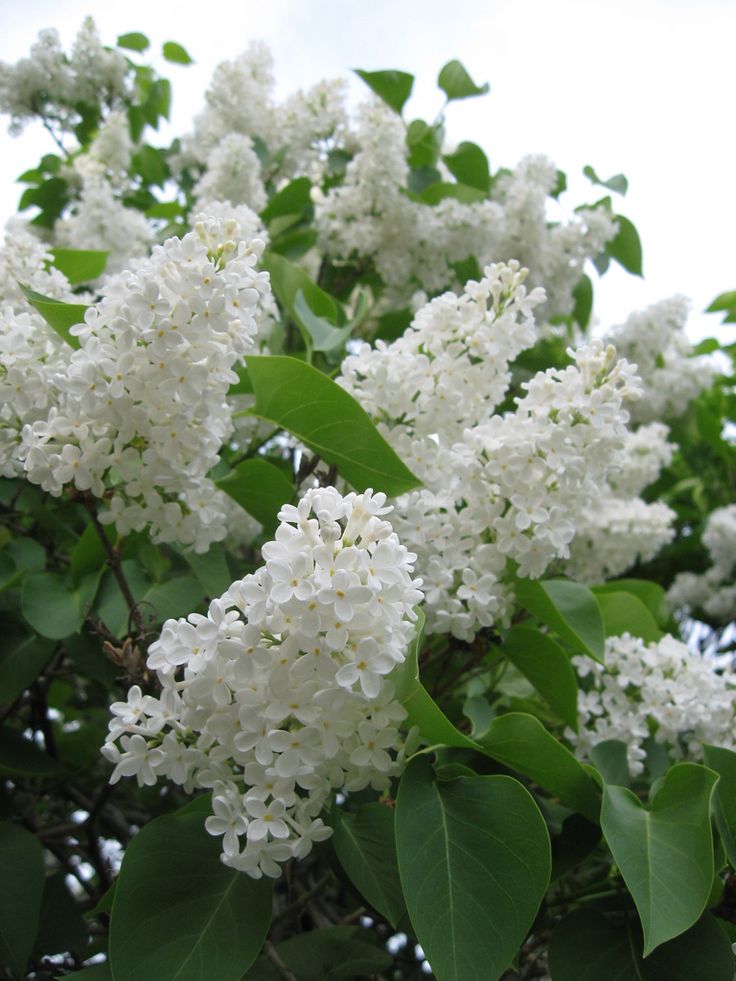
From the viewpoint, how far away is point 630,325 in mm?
2986

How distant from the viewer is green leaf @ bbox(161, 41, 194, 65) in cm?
Result: 330

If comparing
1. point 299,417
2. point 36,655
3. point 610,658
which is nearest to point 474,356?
point 299,417

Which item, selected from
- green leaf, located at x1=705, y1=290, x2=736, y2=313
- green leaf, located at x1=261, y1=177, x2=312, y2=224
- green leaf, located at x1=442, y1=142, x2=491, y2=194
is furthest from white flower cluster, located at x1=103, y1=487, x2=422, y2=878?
green leaf, located at x1=705, y1=290, x2=736, y2=313

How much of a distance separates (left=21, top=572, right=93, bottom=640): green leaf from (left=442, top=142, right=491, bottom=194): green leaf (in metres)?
1.80

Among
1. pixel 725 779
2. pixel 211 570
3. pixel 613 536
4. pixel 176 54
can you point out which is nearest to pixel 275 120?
pixel 176 54

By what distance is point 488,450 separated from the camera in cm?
142

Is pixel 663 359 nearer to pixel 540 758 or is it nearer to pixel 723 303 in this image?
pixel 723 303

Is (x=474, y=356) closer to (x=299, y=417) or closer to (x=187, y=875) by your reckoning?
(x=299, y=417)

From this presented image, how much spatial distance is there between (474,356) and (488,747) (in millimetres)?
708

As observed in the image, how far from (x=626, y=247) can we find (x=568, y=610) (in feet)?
5.40

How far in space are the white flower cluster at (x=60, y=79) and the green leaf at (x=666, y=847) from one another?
3053 mm

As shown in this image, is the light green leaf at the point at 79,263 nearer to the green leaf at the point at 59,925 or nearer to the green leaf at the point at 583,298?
the green leaf at the point at 59,925

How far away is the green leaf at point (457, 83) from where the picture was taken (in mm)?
2730

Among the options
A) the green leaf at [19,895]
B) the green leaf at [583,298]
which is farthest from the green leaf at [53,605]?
the green leaf at [583,298]
